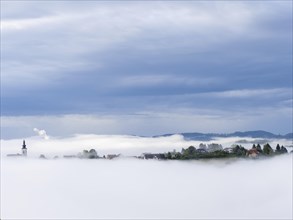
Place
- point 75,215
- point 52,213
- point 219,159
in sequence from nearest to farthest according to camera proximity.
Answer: point 52,213, point 75,215, point 219,159

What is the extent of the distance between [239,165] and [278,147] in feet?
39.4

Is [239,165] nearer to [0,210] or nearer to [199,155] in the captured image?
[199,155]

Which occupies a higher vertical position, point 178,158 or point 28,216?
point 178,158

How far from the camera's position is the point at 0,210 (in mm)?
132250

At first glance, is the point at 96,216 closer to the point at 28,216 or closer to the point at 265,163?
the point at 28,216

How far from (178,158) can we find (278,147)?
89.4ft

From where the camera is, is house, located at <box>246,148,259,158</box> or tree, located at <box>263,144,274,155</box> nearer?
house, located at <box>246,148,259,158</box>

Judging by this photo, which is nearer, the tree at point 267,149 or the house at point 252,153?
the house at point 252,153

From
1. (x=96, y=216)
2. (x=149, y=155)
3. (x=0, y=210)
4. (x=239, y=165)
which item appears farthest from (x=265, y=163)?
(x=0, y=210)

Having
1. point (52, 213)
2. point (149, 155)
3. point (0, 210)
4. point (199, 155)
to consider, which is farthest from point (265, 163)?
point (0, 210)

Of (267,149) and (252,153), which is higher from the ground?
(267,149)

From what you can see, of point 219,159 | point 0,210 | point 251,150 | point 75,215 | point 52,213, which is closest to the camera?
point 0,210

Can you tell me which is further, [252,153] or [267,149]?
[267,149]

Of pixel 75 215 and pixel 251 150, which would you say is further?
pixel 251 150
